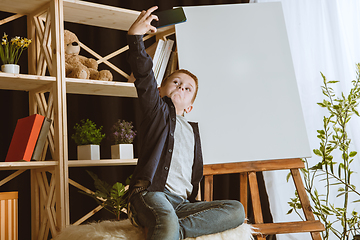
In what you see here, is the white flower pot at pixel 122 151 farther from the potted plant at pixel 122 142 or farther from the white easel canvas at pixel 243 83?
the white easel canvas at pixel 243 83

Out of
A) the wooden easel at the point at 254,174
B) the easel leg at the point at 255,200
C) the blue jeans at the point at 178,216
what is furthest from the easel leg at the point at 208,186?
the blue jeans at the point at 178,216

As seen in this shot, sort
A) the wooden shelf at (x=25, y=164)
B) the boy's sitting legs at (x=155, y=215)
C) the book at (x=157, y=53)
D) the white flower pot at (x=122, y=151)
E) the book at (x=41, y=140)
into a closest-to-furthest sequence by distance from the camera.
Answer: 1. the boy's sitting legs at (x=155, y=215)
2. the wooden shelf at (x=25, y=164)
3. the book at (x=41, y=140)
4. the white flower pot at (x=122, y=151)
5. the book at (x=157, y=53)

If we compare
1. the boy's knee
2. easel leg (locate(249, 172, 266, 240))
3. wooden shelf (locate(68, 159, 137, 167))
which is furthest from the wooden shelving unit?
the boy's knee

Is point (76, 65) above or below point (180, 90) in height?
above

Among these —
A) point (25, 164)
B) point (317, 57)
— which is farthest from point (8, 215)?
point (317, 57)

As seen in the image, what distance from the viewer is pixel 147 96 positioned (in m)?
1.35

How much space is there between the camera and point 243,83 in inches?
72.9

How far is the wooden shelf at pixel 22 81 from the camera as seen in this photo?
172cm

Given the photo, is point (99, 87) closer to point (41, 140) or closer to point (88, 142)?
point (88, 142)

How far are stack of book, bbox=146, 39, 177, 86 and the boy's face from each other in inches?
21.4

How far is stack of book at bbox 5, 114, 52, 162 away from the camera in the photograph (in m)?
1.72

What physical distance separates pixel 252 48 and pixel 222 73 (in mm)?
212

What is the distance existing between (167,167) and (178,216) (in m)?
0.19

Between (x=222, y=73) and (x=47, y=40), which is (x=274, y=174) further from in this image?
(x=47, y=40)
